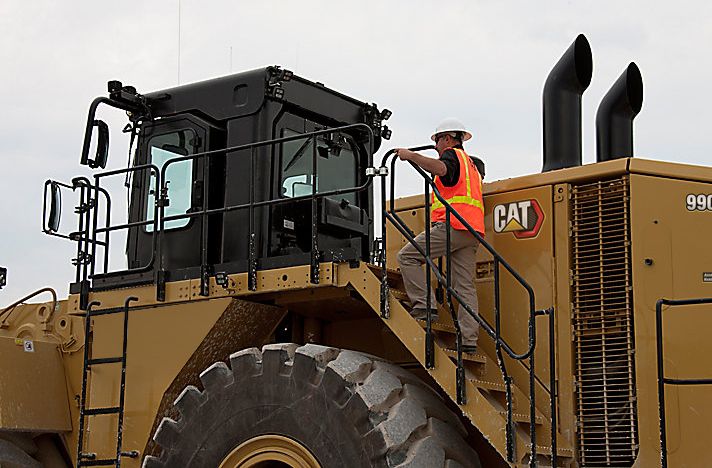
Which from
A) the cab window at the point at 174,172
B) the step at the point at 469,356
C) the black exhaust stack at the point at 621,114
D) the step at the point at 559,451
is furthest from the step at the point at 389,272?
the black exhaust stack at the point at 621,114

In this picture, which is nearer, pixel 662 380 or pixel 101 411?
pixel 662 380

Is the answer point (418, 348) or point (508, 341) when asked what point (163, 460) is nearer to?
point (418, 348)

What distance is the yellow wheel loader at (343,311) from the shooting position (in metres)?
7.14

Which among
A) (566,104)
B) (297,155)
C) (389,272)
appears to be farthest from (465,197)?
(297,155)

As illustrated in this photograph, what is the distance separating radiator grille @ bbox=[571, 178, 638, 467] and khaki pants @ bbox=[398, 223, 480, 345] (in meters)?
0.73

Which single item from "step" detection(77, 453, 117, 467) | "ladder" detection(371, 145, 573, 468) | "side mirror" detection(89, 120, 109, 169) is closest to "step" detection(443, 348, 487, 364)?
"ladder" detection(371, 145, 573, 468)

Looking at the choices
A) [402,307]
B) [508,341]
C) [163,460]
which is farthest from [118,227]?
[508,341]

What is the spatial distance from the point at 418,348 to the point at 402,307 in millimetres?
307

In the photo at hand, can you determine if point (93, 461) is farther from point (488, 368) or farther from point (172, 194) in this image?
point (488, 368)

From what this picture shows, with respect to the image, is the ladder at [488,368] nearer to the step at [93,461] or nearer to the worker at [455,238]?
the worker at [455,238]

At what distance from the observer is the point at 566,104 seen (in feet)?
28.6

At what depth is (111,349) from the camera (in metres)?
8.78

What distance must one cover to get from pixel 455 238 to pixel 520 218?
1.78 feet

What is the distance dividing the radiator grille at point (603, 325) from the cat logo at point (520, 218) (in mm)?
284
